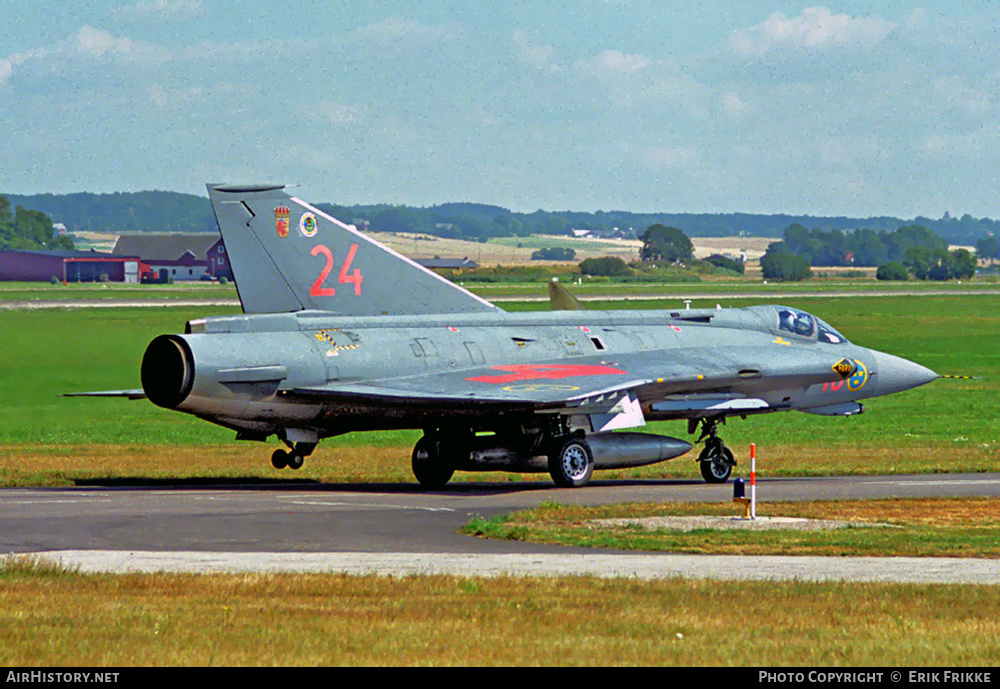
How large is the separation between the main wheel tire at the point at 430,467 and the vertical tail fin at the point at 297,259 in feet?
8.64

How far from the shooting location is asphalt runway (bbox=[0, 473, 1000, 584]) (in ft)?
54.7

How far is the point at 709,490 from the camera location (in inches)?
1078

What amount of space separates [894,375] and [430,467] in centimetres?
1068

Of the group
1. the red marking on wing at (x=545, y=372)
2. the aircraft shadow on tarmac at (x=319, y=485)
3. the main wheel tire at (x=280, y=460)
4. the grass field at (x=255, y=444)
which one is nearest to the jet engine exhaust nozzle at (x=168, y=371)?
the main wheel tire at (x=280, y=460)

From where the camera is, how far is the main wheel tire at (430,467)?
90.5ft

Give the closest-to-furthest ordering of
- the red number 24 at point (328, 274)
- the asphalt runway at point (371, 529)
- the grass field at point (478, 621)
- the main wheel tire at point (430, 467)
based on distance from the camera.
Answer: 1. the grass field at point (478, 621)
2. the asphalt runway at point (371, 529)
3. the main wheel tire at point (430, 467)
4. the red number 24 at point (328, 274)

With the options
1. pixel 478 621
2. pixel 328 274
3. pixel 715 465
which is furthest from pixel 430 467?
pixel 478 621

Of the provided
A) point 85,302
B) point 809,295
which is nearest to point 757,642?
point 85,302

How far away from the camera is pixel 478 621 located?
12.9 meters

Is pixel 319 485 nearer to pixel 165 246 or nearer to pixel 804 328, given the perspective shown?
pixel 804 328

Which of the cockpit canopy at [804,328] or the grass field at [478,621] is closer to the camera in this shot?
the grass field at [478,621]

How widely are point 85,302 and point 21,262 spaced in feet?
254

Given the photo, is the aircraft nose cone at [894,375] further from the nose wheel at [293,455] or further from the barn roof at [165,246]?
the barn roof at [165,246]

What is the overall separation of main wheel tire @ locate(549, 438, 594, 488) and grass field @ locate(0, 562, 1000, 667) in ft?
37.1
